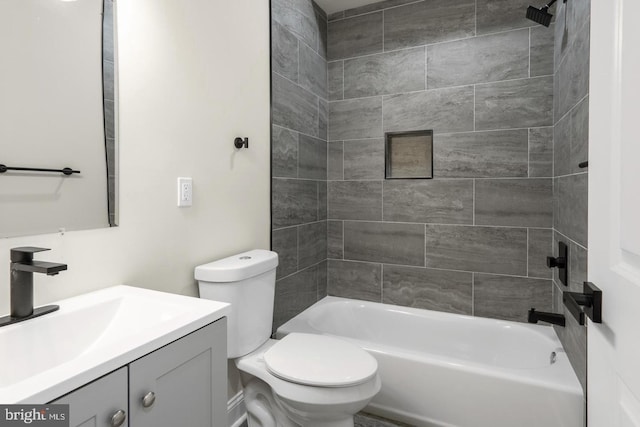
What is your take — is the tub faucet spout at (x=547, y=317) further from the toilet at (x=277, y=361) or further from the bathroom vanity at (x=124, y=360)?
the bathroom vanity at (x=124, y=360)

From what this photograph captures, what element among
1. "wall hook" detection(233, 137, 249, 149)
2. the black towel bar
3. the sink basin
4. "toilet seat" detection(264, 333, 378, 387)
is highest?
"wall hook" detection(233, 137, 249, 149)

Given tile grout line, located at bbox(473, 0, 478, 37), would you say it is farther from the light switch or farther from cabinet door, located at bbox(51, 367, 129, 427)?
cabinet door, located at bbox(51, 367, 129, 427)

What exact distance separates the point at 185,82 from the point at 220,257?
806 millimetres

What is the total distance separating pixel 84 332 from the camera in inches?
39.4

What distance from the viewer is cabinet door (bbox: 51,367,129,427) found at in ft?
2.12

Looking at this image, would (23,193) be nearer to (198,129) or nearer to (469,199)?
(198,129)

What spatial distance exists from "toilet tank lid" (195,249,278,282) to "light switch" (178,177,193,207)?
11.3 inches

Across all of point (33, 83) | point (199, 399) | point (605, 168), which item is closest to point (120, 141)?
point (33, 83)

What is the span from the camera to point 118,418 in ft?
2.35

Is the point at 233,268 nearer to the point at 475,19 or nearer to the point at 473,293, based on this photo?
the point at 473,293

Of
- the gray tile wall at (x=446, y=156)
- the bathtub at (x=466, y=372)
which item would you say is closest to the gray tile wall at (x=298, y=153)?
the gray tile wall at (x=446, y=156)

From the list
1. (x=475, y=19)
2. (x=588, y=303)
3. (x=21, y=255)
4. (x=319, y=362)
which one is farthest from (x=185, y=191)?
(x=475, y=19)

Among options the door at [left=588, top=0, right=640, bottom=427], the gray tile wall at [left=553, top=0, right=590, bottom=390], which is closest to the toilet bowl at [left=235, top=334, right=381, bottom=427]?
the door at [left=588, top=0, right=640, bottom=427]

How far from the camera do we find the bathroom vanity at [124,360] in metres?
0.66
